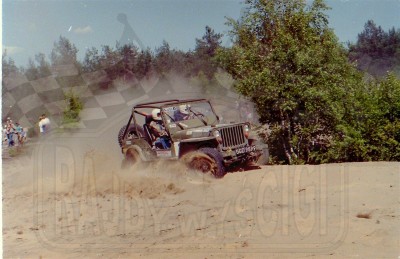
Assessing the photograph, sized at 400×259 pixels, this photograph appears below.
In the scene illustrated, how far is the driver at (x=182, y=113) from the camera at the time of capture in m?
10.3

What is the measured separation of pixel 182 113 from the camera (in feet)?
34.2

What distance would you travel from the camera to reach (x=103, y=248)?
581 centimetres

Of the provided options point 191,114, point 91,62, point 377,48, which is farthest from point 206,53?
point 377,48

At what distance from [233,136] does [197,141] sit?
2.76ft

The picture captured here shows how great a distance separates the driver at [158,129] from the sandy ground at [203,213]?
2.07 ft

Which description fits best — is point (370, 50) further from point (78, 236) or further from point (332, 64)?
point (78, 236)

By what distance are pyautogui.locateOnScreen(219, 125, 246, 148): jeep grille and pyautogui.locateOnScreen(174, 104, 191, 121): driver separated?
1.26 m

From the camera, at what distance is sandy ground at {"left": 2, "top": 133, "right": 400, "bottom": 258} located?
5.37 meters

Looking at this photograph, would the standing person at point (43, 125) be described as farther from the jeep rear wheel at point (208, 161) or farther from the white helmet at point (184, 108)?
the jeep rear wheel at point (208, 161)

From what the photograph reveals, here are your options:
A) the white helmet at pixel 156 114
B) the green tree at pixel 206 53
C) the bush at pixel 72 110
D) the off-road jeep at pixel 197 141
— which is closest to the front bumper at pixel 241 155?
the off-road jeep at pixel 197 141

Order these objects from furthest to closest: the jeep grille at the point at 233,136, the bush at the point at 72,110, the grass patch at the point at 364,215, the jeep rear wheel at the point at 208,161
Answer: the bush at the point at 72,110 → the jeep grille at the point at 233,136 → the jeep rear wheel at the point at 208,161 → the grass patch at the point at 364,215

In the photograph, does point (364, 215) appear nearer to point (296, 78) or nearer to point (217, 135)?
point (217, 135)

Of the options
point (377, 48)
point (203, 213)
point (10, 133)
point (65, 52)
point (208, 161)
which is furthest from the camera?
point (377, 48)

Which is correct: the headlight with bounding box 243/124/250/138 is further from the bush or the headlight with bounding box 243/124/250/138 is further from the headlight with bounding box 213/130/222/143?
the bush
